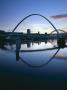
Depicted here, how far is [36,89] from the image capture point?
8.19 metres

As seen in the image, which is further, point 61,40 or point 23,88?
point 61,40

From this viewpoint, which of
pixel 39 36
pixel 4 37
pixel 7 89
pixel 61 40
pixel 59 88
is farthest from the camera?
pixel 39 36

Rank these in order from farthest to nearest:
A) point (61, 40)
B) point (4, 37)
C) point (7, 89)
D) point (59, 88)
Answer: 1. point (4, 37)
2. point (61, 40)
3. point (59, 88)
4. point (7, 89)

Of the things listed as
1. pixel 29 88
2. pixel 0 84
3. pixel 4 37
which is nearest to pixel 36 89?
pixel 29 88

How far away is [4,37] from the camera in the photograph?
12425cm

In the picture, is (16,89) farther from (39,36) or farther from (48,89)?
(39,36)

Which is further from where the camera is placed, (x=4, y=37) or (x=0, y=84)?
(x=4, y=37)

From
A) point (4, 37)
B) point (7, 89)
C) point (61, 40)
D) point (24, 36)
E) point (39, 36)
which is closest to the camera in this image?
point (7, 89)

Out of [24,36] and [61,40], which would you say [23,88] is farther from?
[24,36]

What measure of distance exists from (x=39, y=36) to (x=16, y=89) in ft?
487

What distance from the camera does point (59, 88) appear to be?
27.9 feet

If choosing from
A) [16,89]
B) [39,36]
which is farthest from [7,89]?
[39,36]

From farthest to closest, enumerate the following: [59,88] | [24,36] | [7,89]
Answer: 1. [24,36]
2. [59,88]
3. [7,89]

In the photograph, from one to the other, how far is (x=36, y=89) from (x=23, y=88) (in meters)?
0.47
